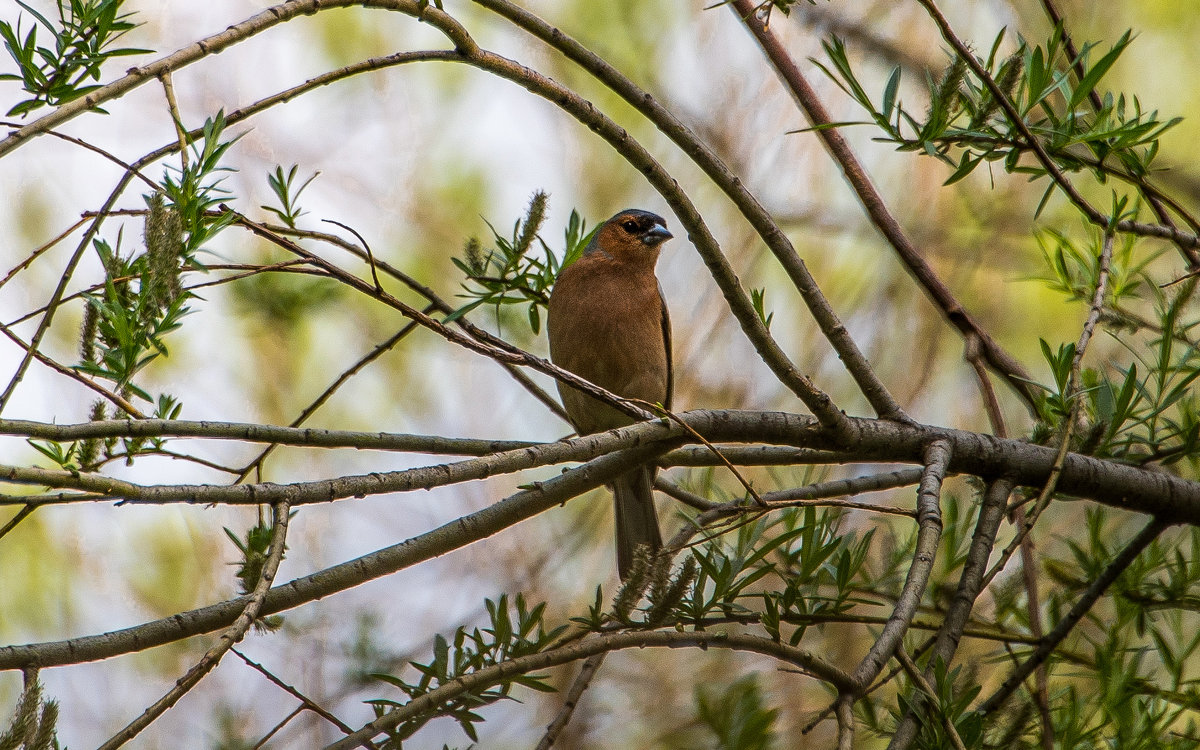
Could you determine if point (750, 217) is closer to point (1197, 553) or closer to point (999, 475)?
point (999, 475)

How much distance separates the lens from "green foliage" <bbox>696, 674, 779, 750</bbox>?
2822 mm

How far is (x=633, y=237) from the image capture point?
653 centimetres

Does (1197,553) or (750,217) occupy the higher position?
(750,217)

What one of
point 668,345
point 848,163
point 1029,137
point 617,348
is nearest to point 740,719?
point 1029,137

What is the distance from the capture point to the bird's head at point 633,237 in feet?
21.3

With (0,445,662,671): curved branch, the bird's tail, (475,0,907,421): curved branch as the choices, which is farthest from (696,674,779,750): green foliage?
the bird's tail

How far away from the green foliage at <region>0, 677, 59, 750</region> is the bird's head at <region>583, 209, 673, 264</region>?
4.86 metres

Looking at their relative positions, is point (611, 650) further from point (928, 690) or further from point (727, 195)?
point (727, 195)

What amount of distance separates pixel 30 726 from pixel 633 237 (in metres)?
5.05

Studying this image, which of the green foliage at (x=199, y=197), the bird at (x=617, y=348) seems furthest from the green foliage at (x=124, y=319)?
the bird at (x=617, y=348)

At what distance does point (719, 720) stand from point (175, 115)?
206cm

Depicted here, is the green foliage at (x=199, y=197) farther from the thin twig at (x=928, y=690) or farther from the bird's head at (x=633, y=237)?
the bird's head at (x=633, y=237)

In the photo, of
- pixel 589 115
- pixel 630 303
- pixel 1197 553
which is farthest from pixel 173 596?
pixel 1197 553

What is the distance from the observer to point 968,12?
6.58 meters
